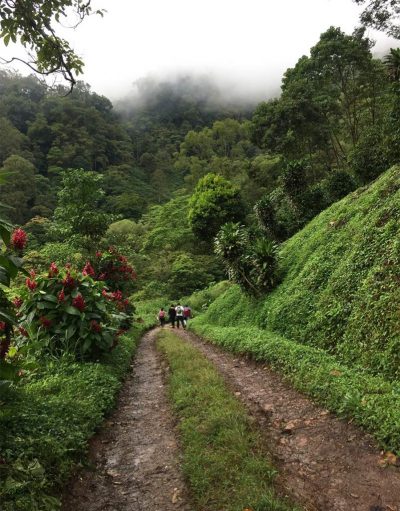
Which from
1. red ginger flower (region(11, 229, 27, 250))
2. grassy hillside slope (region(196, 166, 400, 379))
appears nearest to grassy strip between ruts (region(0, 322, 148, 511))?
red ginger flower (region(11, 229, 27, 250))

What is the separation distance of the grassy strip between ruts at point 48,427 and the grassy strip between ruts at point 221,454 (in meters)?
1.17

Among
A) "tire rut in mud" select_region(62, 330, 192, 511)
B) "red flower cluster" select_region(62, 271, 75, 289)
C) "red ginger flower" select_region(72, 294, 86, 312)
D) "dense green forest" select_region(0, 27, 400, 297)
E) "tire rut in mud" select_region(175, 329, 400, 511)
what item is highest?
"dense green forest" select_region(0, 27, 400, 297)

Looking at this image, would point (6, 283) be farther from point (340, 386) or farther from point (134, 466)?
point (340, 386)

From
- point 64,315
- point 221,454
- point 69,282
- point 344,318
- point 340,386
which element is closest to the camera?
point 221,454

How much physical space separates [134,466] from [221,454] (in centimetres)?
103

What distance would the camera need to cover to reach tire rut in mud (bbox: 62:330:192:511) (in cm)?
370

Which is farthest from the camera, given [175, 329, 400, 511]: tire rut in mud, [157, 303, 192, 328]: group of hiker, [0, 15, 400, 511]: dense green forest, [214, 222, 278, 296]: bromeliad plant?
[157, 303, 192, 328]: group of hiker

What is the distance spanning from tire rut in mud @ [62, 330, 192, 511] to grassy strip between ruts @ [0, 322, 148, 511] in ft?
0.71

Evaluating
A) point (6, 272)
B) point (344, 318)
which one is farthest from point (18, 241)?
point (344, 318)

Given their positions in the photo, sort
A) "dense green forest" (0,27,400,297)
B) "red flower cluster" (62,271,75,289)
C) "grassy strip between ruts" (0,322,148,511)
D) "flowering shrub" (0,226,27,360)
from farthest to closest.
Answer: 1. "dense green forest" (0,27,400,297)
2. "red flower cluster" (62,271,75,289)
3. "flowering shrub" (0,226,27,360)
4. "grassy strip between ruts" (0,322,148,511)

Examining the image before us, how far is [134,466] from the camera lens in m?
4.43

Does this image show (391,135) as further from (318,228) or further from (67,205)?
(67,205)

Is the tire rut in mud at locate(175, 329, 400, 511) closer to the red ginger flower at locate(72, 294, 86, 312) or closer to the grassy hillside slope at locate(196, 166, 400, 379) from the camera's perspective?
the grassy hillside slope at locate(196, 166, 400, 379)

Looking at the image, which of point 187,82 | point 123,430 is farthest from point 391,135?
point 187,82
